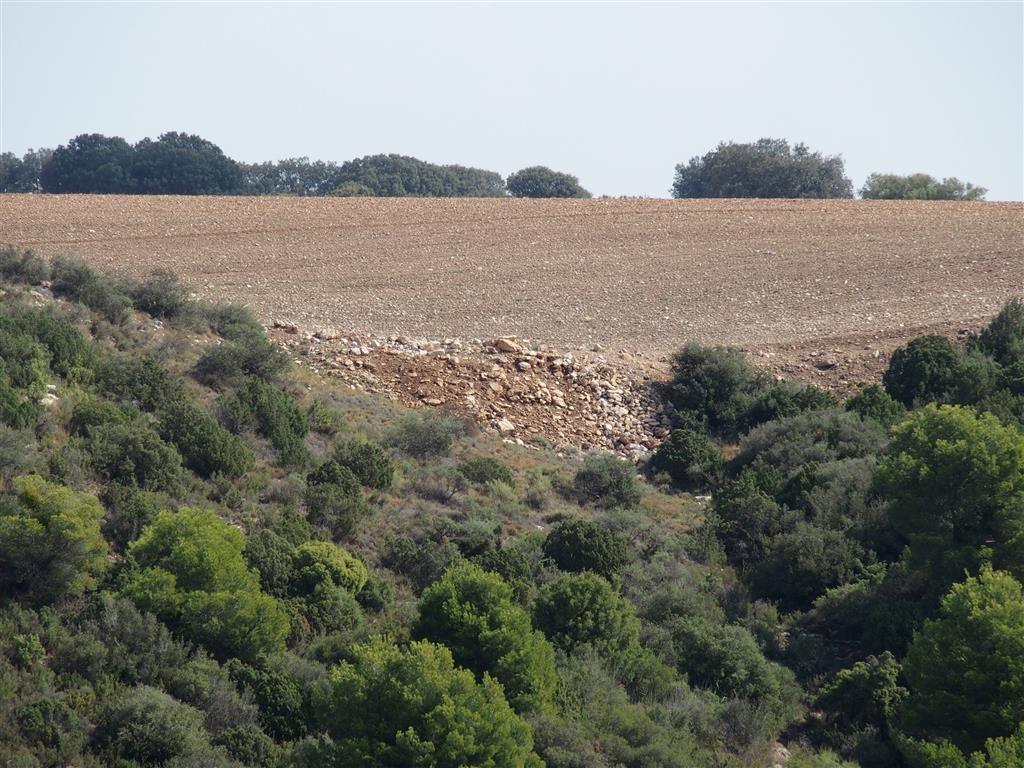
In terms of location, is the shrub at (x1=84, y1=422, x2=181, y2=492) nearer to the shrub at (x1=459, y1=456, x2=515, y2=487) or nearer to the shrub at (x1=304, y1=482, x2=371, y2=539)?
the shrub at (x1=304, y1=482, x2=371, y2=539)

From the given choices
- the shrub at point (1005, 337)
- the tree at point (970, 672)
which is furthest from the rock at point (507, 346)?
the tree at point (970, 672)

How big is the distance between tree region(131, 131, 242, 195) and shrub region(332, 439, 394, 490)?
32.8 m

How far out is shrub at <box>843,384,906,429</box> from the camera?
25.1 meters

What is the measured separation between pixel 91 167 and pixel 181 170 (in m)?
3.52

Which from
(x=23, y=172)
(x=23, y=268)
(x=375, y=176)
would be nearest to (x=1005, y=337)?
(x=23, y=268)

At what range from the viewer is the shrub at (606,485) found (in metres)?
22.2

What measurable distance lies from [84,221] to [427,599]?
66.8 feet

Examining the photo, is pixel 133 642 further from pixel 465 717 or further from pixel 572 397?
pixel 572 397

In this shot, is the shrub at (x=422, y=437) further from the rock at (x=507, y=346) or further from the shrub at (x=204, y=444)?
the rock at (x=507, y=346)

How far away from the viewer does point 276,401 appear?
21.0 m

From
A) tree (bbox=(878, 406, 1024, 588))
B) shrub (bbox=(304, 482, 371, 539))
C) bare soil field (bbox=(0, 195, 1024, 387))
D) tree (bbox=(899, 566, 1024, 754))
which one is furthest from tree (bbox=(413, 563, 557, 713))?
bare soil field (bbox=(0, 195, 1024, 387))

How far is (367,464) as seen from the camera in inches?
789

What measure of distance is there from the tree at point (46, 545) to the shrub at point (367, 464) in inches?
222

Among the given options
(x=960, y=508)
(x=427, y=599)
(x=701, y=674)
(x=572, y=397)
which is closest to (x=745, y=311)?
(x=572, y=397)
